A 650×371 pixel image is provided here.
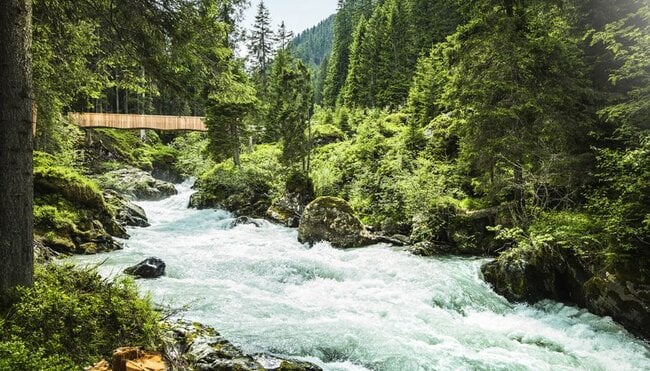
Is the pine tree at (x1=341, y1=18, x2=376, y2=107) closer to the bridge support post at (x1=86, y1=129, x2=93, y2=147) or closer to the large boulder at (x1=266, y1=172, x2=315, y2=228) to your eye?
the large boulder at (x1=266, y1=172, x2=315, y2=228)

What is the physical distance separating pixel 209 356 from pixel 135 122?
3329cm

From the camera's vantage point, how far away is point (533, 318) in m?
9.44

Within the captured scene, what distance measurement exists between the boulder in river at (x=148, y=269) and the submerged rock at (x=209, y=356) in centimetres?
540

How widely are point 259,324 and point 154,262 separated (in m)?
4.96

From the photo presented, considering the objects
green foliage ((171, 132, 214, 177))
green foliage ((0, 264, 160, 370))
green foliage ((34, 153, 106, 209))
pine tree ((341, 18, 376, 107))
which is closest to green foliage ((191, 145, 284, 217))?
green foliage ((171, 132, 214, 177))

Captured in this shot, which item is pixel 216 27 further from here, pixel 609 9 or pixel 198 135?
pixel 198 135

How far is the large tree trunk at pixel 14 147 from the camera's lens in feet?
14.8

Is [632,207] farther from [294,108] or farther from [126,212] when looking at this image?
[126,212]

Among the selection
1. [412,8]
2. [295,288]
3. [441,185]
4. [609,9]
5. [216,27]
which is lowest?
[295,288]

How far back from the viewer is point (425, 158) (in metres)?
19.7

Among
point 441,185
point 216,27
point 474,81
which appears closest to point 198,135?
point 441,185

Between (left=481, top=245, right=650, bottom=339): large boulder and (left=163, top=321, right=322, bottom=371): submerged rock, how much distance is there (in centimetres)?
709

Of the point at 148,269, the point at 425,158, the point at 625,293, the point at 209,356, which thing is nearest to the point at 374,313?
the point at 209,356

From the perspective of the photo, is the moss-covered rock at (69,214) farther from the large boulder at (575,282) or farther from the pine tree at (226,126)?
the large boulder at (575,282)
